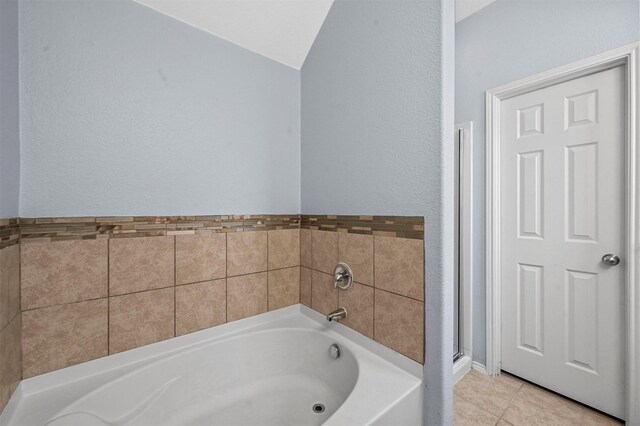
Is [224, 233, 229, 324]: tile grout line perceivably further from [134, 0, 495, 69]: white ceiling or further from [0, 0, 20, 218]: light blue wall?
[134, 0, 495, 69]: white ceiling

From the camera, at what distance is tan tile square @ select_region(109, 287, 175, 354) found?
1134 mm

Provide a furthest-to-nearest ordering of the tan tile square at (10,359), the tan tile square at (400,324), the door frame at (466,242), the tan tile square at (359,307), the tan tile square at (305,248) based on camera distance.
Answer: the door frame at (466,242)
the tan tile square at (305,248)
the tan tile square at (359,307)
the tan tile square at (400,324)
the tan tile square at (10,359)

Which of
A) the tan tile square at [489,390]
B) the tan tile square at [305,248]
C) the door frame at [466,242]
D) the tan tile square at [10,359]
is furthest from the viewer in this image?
the door frame at [466,242]

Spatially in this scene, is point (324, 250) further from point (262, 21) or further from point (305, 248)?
point (262, 21)

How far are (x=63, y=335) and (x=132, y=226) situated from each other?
18.7 inches

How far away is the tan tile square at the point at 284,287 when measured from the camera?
1614 millimetres

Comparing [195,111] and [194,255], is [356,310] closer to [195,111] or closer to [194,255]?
[194,255]

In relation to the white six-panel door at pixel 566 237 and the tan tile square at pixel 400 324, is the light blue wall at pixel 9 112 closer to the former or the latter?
the tan tile square at pixel 400 324

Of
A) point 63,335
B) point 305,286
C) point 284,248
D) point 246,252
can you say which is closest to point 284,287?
point 305,286

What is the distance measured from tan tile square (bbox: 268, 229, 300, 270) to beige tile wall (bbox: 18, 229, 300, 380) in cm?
Answer: 1

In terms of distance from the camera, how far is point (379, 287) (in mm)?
1229

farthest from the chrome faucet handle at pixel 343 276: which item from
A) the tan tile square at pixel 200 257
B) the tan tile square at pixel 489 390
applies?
the tan tile square at pixel 489 390

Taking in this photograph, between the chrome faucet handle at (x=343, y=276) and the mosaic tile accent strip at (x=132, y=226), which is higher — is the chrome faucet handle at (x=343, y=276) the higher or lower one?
the lower one

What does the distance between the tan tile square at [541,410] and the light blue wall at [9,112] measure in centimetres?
247
